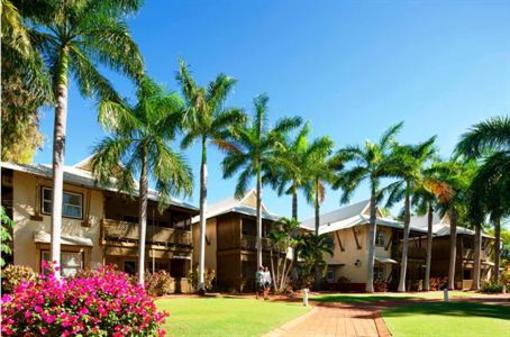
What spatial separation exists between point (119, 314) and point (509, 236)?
64205 mm

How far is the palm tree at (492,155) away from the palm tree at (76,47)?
1768 cm

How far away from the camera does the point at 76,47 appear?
19.8 m

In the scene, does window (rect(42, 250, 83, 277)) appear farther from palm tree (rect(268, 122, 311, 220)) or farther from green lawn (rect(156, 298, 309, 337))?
palm tree (rect(268, 122, 311, 220))

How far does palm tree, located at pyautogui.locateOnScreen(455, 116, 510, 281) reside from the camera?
2553 centimetres

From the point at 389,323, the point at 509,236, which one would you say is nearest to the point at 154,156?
the point at 389,323

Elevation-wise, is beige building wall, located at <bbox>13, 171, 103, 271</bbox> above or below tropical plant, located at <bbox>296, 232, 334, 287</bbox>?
above

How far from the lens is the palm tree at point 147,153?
78.5 feet

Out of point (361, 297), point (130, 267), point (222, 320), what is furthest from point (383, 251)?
point (222, 320)

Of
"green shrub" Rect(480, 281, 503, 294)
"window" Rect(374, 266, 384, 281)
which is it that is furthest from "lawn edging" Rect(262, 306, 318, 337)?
"window" Rect(374, 266, 384, 281)

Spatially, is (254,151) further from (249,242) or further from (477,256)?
(477,256)

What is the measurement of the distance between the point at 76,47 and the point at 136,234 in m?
12.8

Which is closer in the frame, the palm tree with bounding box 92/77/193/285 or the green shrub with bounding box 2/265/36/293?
the green shrub with bounding box 2/265/36/293

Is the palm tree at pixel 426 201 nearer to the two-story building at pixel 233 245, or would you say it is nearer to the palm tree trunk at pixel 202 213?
the two-story building at pixel 233 245

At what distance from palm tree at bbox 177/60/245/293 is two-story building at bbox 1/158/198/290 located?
2.67 meters
